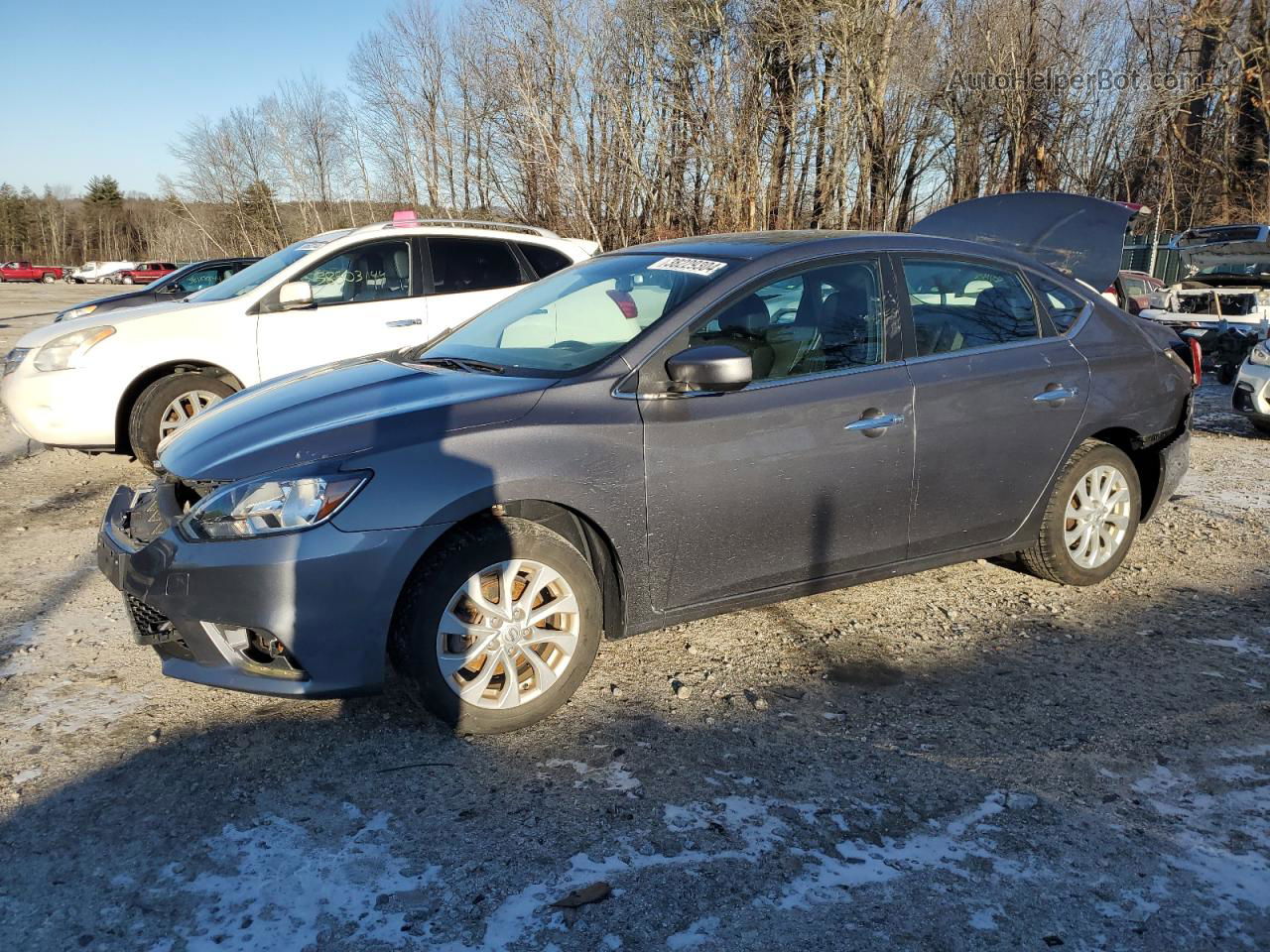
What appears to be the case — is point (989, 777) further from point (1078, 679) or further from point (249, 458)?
point (249, 458)

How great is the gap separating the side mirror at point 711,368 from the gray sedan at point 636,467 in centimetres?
1

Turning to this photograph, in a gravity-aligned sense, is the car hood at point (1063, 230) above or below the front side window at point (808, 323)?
above

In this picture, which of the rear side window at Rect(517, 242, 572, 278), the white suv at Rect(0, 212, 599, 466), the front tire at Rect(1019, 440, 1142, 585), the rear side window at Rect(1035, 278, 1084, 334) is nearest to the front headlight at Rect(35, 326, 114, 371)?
the white suv at Rect(0, 212, 599, 466)

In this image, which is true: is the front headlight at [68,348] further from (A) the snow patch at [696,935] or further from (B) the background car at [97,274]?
(B) the background car at [97,274]

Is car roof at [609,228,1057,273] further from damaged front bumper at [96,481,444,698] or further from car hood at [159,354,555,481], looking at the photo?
damaged front bumper at [96,481,444,698]

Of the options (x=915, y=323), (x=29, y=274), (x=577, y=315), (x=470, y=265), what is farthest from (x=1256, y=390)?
(x=29, y=274)

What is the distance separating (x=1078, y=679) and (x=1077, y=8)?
1103 inches

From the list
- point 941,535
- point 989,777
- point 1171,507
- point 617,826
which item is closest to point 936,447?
point 941,535

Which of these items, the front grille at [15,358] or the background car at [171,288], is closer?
the front grille at [15,358]

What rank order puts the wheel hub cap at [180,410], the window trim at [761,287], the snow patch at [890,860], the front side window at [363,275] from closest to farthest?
1. the snow patch at [890,860]
2. the window trim at [761,287]
3. the wheel hub cap at [180,410]
4. the front side window at [363,275]

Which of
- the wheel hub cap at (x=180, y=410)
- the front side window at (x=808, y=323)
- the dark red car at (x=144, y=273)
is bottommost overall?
the wheel hub cap at (x=180, y=410)

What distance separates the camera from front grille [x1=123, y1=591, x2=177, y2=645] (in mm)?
3406

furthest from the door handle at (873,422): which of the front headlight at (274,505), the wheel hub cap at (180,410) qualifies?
the wheel hub cap at (180,410)

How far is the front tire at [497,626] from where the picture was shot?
10.7 feet
